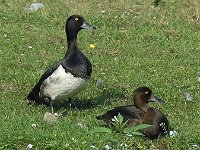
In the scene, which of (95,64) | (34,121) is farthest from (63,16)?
(34,121)

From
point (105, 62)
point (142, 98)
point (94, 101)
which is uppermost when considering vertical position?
point (142, 98)

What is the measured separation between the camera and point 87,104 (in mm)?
10430

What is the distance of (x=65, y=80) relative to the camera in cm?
963

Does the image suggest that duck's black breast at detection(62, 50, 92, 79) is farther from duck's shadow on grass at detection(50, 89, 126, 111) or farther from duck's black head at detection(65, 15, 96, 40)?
duck's shadow on grass at detection(50, 89, 126, 111)

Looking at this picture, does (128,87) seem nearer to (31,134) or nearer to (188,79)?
(188,79)

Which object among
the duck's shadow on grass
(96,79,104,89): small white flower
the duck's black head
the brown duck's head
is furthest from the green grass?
the duck's black head

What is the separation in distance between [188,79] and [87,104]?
89.2 inches

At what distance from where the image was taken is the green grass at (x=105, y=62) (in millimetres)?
8414

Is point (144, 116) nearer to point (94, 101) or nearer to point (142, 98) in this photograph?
point (142, 98)

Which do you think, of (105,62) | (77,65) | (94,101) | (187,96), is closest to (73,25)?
(77,65)

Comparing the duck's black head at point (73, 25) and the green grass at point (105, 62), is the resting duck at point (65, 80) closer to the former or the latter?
the duck's black head at point (73, 25)

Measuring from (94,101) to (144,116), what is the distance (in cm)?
187

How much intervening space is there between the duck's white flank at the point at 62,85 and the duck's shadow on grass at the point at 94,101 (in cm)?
42

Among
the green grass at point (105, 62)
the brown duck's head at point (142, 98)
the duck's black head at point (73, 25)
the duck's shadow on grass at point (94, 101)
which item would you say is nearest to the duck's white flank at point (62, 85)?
the green grass at point (105, 62)
